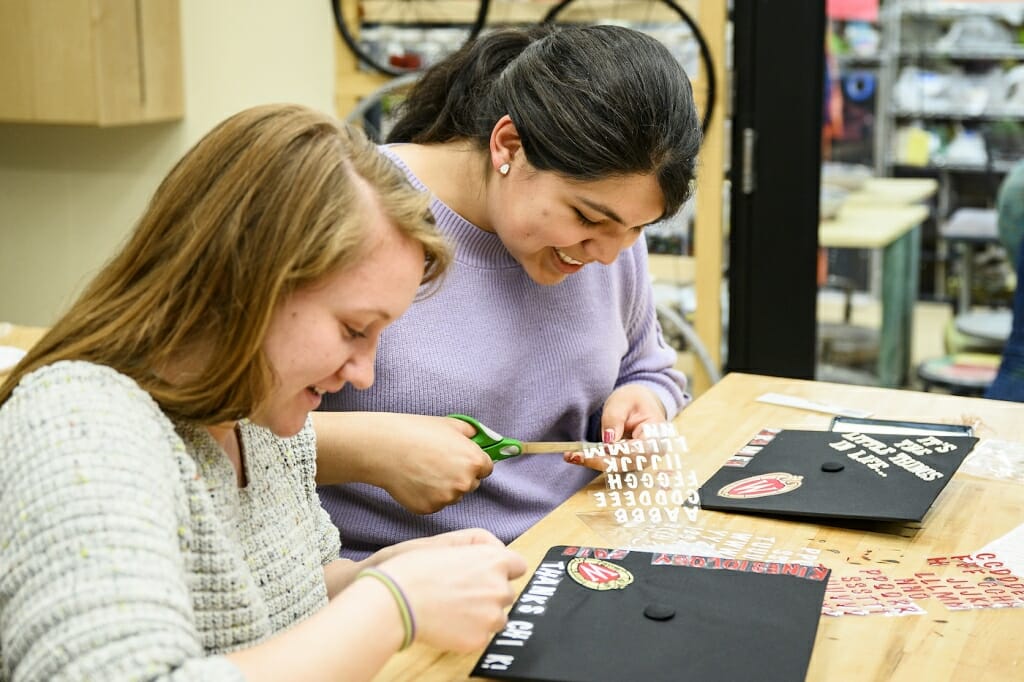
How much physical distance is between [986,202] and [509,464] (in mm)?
1737

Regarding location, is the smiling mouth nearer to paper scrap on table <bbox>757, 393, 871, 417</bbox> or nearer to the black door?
paper scrap on table <bbox>757, 393, 871, 417</bbox>

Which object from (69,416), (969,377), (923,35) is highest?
(923,35)

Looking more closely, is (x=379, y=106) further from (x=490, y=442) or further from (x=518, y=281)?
(x=490, y=442)

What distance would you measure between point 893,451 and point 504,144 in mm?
605

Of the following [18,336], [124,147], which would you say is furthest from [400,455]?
[124,147]

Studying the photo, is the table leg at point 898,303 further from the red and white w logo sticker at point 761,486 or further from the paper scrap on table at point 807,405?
the red and white w logo sticker at point 761,486

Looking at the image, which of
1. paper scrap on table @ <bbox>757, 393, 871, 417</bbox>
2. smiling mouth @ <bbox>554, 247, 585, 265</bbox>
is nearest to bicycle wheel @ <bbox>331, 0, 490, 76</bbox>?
paper scrap on table @ <bbox>757, 393, 871, 417</bbox>

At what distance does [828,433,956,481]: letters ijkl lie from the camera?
1.39 metres

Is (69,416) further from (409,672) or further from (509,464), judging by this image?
(509,464)

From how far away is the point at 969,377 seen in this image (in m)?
2.87

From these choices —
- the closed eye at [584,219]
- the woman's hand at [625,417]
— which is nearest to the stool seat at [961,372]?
the woman's hand at [625,417]

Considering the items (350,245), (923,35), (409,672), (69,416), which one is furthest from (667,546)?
(923,35)

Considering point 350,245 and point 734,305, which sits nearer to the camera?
point 350,245

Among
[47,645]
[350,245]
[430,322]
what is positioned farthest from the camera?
[430,322]
